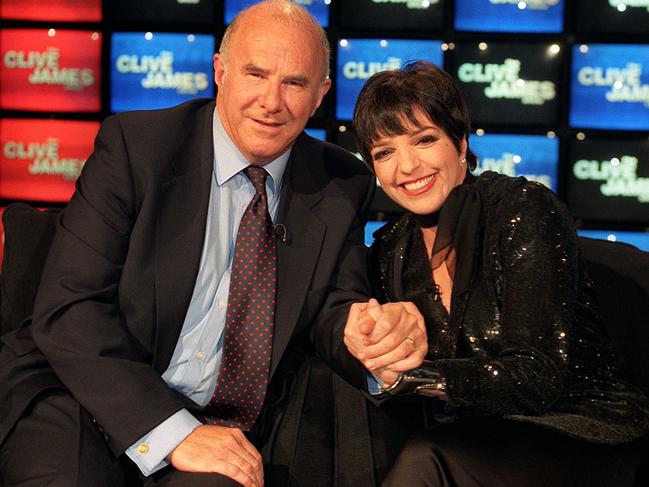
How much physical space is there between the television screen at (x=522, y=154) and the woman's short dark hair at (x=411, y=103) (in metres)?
2.17

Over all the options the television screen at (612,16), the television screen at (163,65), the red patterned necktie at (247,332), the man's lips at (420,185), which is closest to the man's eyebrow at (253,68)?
the red patterned necktie at (247,332)

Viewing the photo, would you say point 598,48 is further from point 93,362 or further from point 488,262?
point 93,362

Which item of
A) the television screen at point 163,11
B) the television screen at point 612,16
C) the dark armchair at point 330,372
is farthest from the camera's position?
the television screen at point 163,11

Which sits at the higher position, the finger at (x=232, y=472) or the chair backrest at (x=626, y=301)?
the chair backrest at (x=626, y=301)

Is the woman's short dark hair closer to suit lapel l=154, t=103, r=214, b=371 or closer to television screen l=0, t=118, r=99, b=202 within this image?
suit lapel l=154, t=103, r=214, b=371

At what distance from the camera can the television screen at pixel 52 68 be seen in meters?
4.65

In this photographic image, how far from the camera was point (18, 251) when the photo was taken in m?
2.49

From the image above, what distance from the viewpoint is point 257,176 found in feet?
7.38

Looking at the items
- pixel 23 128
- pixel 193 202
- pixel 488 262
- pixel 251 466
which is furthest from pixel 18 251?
pixel 23 128

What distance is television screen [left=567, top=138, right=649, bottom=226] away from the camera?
14.6 ft

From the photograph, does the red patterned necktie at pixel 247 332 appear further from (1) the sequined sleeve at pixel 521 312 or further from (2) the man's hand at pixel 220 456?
(1) the sequined sleeve at pixel 521 312

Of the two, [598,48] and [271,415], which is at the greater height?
[598,48]

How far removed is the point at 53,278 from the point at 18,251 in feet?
1.60

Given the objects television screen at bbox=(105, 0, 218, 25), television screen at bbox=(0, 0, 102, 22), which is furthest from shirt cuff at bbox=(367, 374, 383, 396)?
television screen at bbox=(0, 0, 102, 22)
